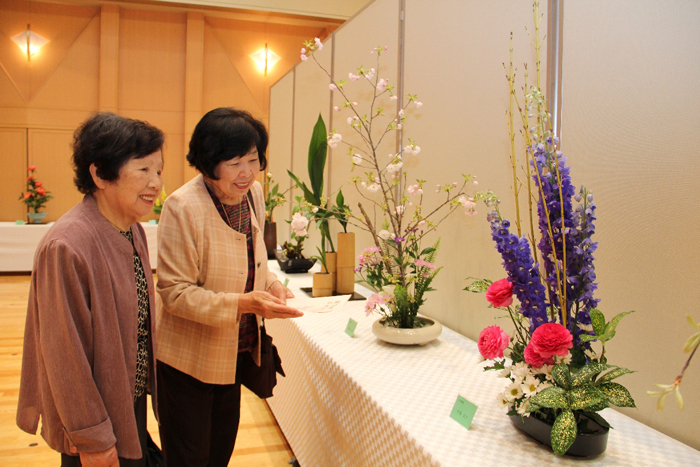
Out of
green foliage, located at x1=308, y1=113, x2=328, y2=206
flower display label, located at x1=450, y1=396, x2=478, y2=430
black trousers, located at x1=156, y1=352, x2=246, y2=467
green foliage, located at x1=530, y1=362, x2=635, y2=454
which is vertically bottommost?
black trousers, located at x1=156, y1=352, x2=246, y2=467

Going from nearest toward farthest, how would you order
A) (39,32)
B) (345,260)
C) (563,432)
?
(563,432) → (345,260) → (39,32)

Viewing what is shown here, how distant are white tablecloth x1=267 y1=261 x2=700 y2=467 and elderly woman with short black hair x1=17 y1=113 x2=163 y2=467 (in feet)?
1.74

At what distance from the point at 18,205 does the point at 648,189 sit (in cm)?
792

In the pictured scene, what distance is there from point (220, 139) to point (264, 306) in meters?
0.46

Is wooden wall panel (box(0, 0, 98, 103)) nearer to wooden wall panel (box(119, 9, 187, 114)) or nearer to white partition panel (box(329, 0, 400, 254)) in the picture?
wooden wall panel (box(119, 9, 187, 114))

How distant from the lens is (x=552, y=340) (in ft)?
2.86

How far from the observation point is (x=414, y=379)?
133cm

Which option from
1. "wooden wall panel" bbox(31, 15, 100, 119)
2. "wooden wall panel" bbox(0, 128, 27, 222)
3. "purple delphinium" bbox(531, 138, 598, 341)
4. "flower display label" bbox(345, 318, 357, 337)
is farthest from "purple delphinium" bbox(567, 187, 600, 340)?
"wooden wall panel" bbox(0, 128, 27, 222)

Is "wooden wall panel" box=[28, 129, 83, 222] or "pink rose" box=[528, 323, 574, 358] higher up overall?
"wooden wall panel" box=[28, 129, 83, 222]

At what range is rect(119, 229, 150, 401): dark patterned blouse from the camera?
3.96 ft

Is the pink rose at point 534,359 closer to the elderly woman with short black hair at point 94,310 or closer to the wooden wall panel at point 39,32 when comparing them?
the elderly woman with short black hair at point 94,310

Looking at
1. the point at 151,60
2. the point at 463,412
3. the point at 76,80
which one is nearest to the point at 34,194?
the point at 76,80

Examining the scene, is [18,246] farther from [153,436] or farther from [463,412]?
[463,412]

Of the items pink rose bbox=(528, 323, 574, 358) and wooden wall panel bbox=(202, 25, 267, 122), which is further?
wooden wall panel bbox=(202, 25, 267, 122)
